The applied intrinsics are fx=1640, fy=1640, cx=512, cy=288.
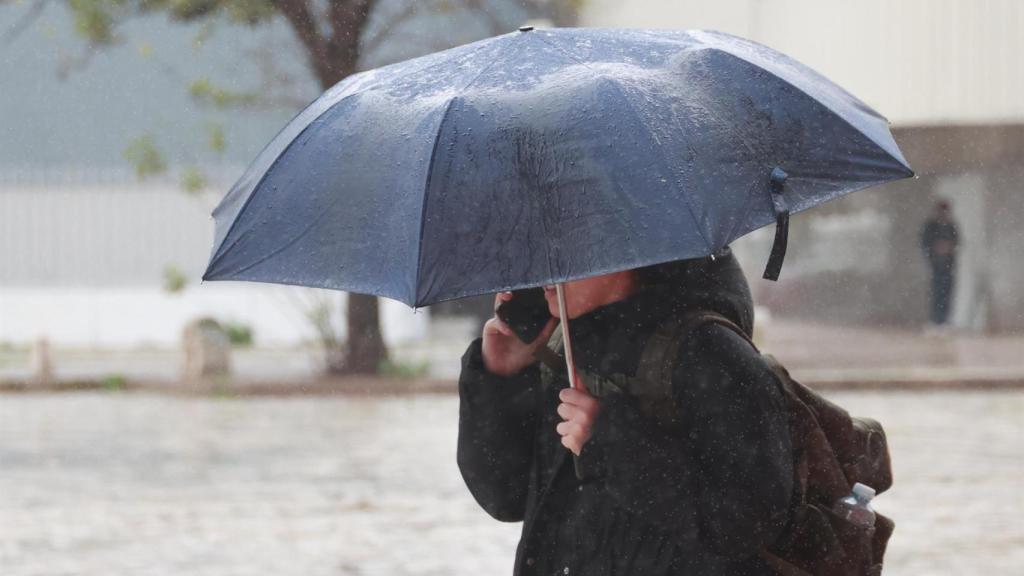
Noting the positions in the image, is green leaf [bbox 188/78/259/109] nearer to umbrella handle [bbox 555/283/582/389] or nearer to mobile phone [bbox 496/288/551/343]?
mobile phone [bbox 496/288/551/343]

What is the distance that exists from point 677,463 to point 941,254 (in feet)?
65.7

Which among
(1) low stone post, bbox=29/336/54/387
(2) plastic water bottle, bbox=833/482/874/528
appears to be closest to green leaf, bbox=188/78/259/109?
(1) low stone post, bbox=29/336/54/387

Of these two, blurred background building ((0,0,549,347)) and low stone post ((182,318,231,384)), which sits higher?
blurred background building ((0,0,549,347))

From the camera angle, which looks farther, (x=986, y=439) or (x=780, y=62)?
(x=986, y=439)

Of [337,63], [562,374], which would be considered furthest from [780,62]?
[337,63]

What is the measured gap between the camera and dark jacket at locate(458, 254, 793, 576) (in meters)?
2.65

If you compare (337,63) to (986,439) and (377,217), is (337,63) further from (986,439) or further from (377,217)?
(377,217)

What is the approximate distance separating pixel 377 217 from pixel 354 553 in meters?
4.87

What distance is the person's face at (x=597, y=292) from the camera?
2.84 metres

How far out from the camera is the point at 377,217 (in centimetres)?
285

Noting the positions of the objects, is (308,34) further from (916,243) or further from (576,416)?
(576,416)

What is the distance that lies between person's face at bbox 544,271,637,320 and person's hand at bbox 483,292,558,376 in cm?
13

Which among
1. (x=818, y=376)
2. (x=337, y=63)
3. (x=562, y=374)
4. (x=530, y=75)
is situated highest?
(x=337, y=63)

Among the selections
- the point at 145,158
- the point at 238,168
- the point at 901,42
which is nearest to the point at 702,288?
the point at 145,158
